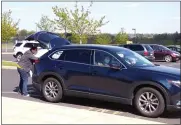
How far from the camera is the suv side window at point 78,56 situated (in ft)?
→ 27.5

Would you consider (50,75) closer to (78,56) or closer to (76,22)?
(78,56)

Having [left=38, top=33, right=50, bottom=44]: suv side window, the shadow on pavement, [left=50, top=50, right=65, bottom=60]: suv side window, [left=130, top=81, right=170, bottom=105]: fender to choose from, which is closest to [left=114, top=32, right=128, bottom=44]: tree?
[left=38, top=33, right=50, bottom=44]: suv side window

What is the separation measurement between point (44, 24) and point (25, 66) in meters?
46.5

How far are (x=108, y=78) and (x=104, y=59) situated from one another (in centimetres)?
53

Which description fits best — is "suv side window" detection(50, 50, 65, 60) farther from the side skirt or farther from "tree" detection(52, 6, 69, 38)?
"tree" detection(52, 6, 69, 38)

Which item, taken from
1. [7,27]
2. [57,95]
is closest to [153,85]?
[57,95]

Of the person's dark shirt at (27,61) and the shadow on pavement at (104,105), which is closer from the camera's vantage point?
the shadow on pavement at (104,105)

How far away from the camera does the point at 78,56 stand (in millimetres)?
8570

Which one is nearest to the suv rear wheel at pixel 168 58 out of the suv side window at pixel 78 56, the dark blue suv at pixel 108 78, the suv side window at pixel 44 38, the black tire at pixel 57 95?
the suv side window at pixel 44 38

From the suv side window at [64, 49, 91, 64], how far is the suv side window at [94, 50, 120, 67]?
0.75 ft

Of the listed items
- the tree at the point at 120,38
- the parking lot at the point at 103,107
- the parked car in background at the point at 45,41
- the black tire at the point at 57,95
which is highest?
the tree at the point at 120,38

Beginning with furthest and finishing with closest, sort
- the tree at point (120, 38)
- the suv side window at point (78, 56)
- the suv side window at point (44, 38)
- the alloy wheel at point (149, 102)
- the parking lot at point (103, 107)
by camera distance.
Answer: the tree at point (120, 38) < the suv side window at point (44, 38) < the suv side window at point (78, 56) < the parking lot at point (103, 107) < the alloy wheel at point (149, 102)

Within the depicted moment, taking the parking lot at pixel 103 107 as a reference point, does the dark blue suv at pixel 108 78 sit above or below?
above

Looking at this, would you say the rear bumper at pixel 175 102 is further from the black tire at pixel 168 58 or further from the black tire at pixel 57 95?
the black tire at pixel 168 58
